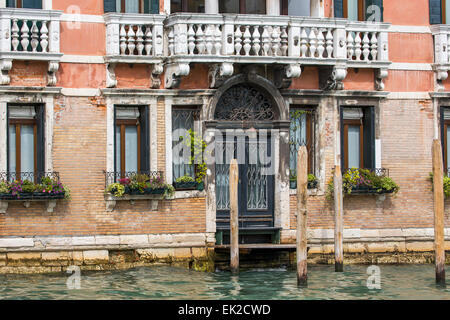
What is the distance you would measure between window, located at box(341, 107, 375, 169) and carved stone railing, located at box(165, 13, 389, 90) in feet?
2.44

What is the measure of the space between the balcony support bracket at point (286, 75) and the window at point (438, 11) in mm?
2734

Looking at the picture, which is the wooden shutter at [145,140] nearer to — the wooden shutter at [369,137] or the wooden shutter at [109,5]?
the wooden shutter at [109,5]

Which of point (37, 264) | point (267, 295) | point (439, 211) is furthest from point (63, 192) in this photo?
point (439, 211)

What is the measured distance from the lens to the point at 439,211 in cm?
1667

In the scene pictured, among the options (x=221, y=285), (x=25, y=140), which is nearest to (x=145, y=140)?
(x=25, y=140)

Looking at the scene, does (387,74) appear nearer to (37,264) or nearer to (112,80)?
(112,80)

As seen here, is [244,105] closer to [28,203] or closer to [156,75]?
[156,75]

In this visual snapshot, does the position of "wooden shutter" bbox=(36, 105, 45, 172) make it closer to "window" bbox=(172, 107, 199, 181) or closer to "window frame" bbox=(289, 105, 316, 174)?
"window" bbox=(172, 107, 199, 181)

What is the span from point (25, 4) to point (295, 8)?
15.4 feet

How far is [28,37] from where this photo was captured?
695 inches

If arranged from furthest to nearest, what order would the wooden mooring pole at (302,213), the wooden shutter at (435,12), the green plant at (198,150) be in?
1. the wooden shutter at (435,12)
2. the green plant at (198,150)
3. the wooden mooring pole at (302,213)

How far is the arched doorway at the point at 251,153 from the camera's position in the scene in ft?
61.2

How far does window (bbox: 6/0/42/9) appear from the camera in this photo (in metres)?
17.7

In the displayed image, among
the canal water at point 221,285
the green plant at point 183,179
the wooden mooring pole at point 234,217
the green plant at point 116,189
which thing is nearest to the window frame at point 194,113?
the green plant at point 183,179
